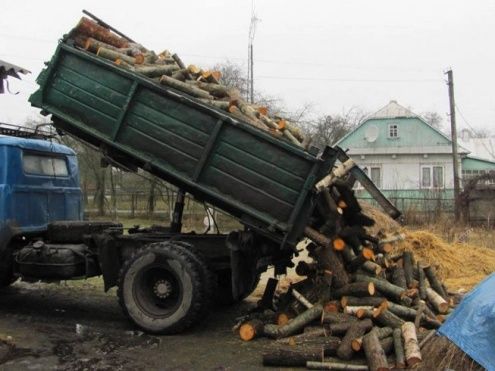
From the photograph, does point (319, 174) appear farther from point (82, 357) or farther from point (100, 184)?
point (100, 184)

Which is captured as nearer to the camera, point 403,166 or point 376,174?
point 403,166

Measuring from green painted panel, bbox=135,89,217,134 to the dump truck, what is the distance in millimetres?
12

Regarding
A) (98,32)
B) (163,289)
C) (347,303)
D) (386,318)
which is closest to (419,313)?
(386,318)

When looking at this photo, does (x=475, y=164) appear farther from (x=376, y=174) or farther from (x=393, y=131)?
(x=376, y=174)

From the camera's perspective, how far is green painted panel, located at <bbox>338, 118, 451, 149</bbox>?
126 ft

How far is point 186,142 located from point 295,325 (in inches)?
96.1

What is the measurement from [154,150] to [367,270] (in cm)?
305

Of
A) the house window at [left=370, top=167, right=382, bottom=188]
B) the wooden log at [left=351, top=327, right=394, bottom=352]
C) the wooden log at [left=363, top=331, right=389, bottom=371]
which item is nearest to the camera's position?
the wooden log at [left=363, top=331, right=389, bottom=371]

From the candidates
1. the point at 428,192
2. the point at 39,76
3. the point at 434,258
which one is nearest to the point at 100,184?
the point at 428,192

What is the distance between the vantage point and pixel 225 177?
711 centimetres

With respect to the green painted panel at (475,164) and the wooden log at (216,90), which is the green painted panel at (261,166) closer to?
the wooden log at (216,90)

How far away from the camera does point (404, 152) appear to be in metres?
38.2

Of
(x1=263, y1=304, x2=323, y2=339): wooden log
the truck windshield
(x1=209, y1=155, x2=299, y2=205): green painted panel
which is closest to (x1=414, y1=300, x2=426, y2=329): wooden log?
(x1=263, y1=304, x2=323, y2=339): wooden log

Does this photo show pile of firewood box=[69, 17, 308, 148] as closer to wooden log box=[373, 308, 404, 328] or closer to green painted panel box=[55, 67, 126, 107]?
green painted panel box=[55, 67, 126, 107]
